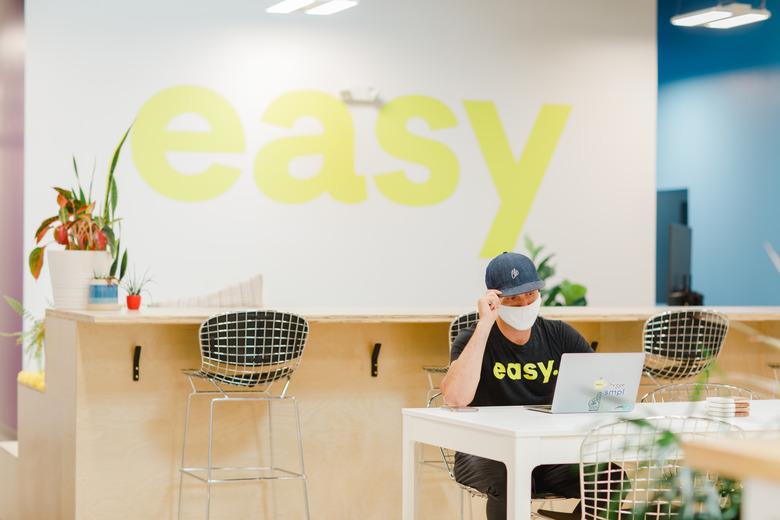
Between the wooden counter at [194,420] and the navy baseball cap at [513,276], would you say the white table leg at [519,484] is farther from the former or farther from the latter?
the wooden counter at [194,420]

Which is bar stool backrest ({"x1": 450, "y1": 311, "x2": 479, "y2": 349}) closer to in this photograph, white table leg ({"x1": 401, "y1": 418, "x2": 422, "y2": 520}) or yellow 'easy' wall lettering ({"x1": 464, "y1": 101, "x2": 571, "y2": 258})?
white table leg ({"x1": 401, "y1": 418, "x2": 422, "y2": 520})

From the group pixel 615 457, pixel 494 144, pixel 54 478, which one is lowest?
pixel 54 478

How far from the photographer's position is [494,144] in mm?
8109

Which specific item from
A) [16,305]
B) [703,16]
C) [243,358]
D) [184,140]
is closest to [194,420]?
[243,358]

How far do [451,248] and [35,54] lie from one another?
3.17 meters

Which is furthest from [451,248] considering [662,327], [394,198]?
[662,327]

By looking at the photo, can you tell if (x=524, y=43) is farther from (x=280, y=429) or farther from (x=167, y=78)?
(x=280, y=429)

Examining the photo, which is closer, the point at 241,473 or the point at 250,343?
the point at 250,343

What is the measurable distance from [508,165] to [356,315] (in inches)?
149

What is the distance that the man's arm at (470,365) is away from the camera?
3.53 meters

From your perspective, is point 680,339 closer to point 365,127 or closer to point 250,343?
point 250,343

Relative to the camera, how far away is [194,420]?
4672 millimetres

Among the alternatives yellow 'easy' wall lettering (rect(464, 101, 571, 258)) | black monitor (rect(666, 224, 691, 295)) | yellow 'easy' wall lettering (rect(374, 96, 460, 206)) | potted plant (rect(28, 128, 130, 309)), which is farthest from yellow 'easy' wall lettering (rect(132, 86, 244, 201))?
black monitor (rect(666, 224, 691, 295))

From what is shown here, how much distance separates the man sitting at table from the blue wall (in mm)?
5457
